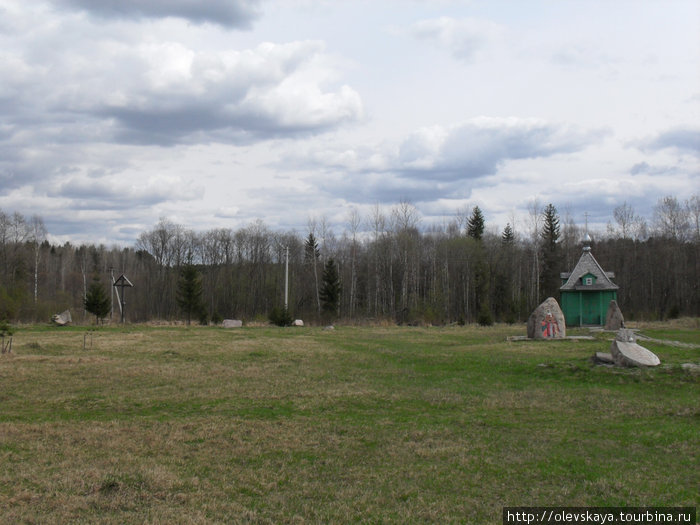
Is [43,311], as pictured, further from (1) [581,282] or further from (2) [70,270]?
(2) [70,270]

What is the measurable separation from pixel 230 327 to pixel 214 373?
19713mm

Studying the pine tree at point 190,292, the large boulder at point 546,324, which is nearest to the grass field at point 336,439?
the large boulder at point 546,324

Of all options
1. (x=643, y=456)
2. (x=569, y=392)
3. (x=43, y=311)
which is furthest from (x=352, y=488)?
(x=43, y=311)

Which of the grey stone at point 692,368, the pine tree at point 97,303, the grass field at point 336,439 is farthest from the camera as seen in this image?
the pine tree at point 97,303

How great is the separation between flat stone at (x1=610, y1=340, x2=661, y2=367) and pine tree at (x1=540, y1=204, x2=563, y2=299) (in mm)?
43356

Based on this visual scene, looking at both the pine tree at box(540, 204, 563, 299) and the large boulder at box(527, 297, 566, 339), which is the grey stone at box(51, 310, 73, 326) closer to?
the large boulder at box(527, 297, 566, 339)

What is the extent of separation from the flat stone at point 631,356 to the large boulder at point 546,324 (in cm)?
956

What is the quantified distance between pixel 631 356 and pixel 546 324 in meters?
10.4

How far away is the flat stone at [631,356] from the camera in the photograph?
14.5 metres

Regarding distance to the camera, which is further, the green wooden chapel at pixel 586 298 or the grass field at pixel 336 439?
the green wooden chapel at pixel 586 298

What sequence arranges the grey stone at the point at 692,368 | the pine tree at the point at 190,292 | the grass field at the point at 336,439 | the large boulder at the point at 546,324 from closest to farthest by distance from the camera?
1. the grass field at the point at 336,439
2. the grey stone at the point at 692,368
3. the large boulder at the point at 546,324
4. the pine tree at the point at 190,292

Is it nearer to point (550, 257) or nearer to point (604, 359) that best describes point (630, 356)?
point (604, 359)

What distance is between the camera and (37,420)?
1023cm

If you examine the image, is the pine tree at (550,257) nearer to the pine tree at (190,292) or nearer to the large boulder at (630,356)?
the pine tree at (190,292)
